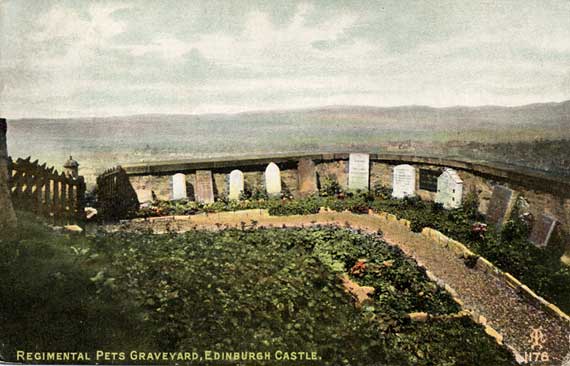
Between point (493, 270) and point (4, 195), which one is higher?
point (4, 195)

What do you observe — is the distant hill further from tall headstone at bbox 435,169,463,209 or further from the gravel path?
the gravel path

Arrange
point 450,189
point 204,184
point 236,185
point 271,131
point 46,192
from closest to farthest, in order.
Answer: point 46,192, point 450,189, point 204,184, point 236,185, point 271,131

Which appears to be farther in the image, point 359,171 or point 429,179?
point 359,171

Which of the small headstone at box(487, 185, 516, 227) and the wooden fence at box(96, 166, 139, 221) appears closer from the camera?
the small headstone at box(487, 185, 516, 227)

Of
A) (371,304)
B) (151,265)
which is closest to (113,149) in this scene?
(151,265)

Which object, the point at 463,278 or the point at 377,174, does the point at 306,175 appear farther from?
the point at 463,278

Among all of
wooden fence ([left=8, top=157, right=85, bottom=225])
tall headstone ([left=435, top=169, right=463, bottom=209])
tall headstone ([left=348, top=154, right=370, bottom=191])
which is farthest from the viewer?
tall headstone ([left=348, top=154, right=370, bottom=191])

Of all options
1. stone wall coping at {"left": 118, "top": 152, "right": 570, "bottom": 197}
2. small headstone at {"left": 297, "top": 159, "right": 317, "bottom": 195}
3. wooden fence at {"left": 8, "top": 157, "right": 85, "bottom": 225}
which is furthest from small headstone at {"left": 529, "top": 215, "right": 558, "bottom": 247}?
wooden fence at {"left": 8, "top": 157, "right": 85, "bottom": 225}

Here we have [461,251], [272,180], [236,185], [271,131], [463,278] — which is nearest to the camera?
[463,278]

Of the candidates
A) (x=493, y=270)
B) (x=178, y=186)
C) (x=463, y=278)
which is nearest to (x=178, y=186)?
(x=178, y=186)
